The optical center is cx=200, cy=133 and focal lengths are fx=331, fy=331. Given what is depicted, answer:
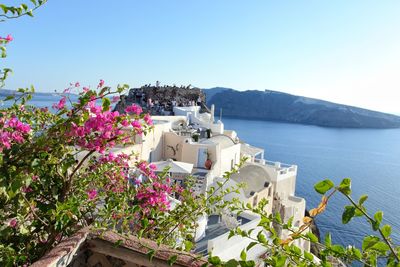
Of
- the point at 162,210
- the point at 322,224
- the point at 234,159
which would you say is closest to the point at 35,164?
the point at 162,210

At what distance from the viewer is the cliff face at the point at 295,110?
137250 mm

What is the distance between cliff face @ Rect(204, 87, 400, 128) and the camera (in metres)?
137

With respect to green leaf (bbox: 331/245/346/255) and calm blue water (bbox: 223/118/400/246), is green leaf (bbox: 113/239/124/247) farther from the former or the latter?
calm blue water (bbox: 223/118/400/246)

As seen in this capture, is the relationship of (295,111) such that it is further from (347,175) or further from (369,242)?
(369,242)

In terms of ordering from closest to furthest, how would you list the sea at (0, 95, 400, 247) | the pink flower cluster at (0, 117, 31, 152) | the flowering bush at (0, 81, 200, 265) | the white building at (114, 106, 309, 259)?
the flowering bush at (0, 81, 200, 265), the pink flower cluster at (0, 117, 31, 152), the white building at (114, 106, 309, 259), the sea at (0, 95, 400, 247)

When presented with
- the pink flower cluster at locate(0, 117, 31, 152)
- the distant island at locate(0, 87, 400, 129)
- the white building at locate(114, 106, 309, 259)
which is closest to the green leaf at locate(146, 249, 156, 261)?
the pink flower cluster at locate(0, 117, 31, 152)

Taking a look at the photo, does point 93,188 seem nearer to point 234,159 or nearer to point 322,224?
point 234,159

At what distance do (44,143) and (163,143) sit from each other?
1472 cm

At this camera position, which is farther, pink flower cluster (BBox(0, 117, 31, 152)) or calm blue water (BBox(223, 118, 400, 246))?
calm blue water (BBox(223, 118, 400, 246))

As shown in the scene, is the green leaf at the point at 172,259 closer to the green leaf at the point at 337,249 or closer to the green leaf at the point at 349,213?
the green leaf at the point at 337,249

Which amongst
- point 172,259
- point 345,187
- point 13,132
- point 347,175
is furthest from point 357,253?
point 347,175

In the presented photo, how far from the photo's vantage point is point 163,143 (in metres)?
16.7

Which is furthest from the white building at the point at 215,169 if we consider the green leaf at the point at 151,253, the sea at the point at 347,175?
the green leaf at the point at 151,253

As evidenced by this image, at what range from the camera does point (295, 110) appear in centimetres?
Result: 15250
